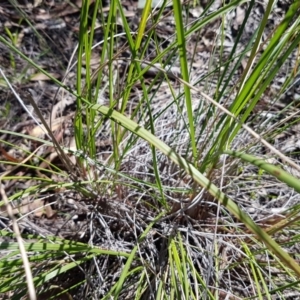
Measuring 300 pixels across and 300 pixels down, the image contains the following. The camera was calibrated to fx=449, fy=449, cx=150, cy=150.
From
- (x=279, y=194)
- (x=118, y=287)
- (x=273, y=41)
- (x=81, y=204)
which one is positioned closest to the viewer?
(x=273, y=41)

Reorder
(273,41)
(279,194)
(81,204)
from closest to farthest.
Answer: (273,41) → (81,204) → (279,194)

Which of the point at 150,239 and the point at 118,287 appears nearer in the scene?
the point at 118,287

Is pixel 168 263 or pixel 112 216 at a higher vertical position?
pixel 112 216

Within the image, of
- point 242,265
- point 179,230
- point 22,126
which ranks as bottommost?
point 242,265

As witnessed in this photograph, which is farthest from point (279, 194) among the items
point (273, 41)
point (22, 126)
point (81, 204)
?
point (22, 126)

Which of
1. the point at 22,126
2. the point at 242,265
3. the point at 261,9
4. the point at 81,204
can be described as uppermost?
the point at 261,9

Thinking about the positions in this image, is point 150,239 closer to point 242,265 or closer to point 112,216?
point 112,216

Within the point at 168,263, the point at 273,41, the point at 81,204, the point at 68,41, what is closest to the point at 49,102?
the point at 68,41

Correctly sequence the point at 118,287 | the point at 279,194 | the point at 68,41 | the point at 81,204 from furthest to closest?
the point at 68,41 < the point at 279,194 < the point at 81,204 < the point at 118,287

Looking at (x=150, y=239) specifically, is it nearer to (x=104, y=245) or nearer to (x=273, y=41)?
(x=104, y=245)
